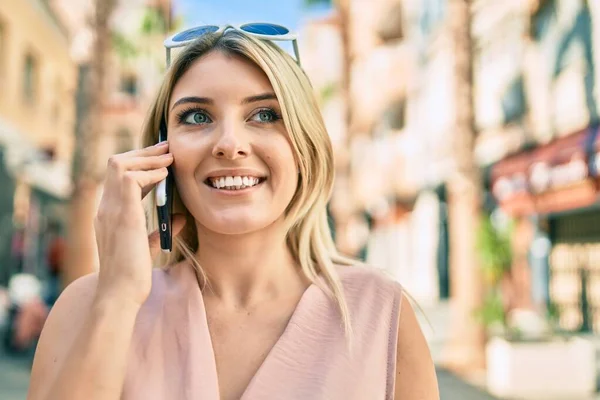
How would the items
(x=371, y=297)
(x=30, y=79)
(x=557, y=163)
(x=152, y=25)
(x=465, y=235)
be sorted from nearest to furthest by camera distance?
(x=371, y=297)
(x=465, y=235)
(x=557, y=163)
(x=30, y=79)
(x=152, y=25)

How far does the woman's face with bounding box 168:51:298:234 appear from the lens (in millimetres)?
1523

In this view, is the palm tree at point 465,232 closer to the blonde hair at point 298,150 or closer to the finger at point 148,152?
the blonde hair at point 298,150

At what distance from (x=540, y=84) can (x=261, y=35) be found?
43.7 ft

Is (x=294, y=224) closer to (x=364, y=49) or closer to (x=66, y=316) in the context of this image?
(x=66, y=316)

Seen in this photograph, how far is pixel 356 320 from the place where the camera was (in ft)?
5.11

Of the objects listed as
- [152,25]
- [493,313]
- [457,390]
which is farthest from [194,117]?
[152,25]

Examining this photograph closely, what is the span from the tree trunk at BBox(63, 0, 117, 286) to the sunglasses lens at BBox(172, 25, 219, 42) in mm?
7435

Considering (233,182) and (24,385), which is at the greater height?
(233,182)

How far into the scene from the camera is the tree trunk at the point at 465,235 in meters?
9.15

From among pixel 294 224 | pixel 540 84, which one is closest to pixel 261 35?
pixel 294 224

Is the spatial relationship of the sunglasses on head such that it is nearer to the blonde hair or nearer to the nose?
the blonde hair

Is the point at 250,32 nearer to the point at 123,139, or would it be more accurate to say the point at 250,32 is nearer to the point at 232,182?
the point at 232,182

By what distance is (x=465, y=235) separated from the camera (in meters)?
9.33

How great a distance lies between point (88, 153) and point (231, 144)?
7981 mm
